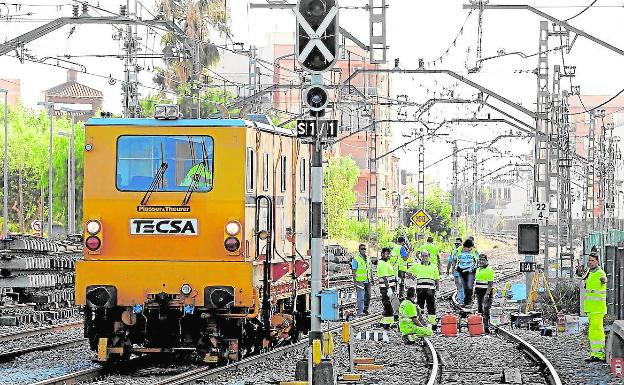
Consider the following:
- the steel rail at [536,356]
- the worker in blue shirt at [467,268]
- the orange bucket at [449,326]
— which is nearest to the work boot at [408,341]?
the orange bucket at [449,326]

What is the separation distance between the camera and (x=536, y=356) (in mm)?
21391

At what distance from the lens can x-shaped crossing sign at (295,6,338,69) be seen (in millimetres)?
14297

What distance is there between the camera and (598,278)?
67.8ft

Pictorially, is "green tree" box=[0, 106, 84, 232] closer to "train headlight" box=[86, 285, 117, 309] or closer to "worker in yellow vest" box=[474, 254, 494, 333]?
"worker in yellow vest" box=[474, 254, 494, 333]

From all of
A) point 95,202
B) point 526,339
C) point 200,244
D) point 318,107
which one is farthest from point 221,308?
point 526,339

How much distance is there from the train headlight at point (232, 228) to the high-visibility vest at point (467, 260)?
1396 cm

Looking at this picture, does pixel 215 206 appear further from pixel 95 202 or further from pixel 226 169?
pixel 95 202

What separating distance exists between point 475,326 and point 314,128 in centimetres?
1243

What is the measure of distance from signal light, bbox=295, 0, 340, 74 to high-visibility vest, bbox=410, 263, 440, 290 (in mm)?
11358

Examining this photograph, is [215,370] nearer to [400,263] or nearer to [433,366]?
[433,366]

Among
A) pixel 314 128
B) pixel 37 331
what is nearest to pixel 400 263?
pixel 37 331

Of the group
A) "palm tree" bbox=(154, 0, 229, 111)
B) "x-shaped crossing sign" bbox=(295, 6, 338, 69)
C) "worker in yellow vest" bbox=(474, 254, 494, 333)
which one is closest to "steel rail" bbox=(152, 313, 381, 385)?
"x-shaped crossing sign" bbox=(295, 6, 338, 69)

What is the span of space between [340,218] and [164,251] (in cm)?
6421

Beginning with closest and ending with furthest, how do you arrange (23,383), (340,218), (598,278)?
(23,383)
(598,278)
(340,218)
